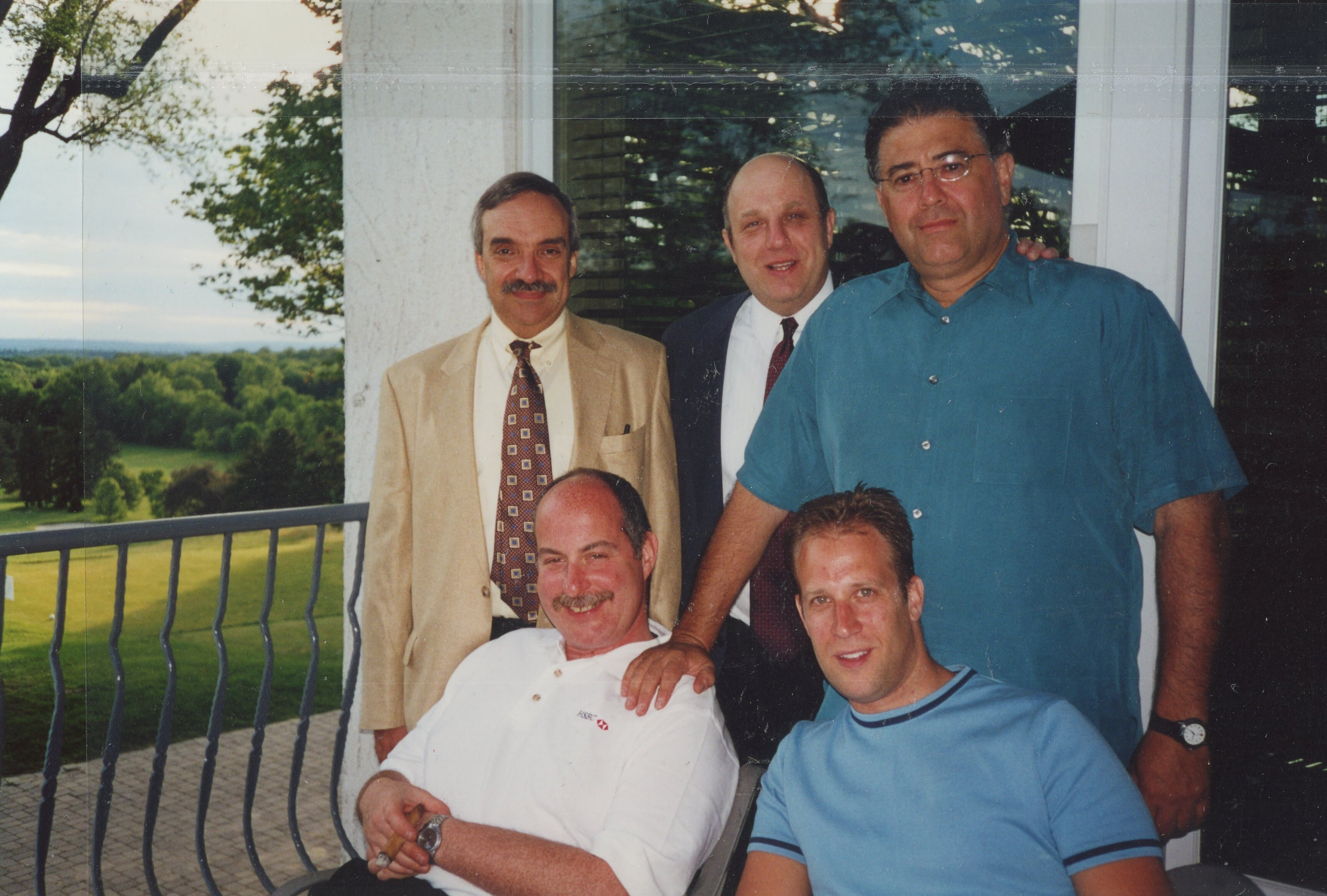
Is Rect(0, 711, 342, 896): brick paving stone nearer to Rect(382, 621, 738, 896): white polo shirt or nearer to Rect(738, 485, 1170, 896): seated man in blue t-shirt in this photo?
Rect(382, 621, 738, 896): white polo shirt

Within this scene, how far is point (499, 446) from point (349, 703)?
98cm

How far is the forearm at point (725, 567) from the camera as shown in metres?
1.97

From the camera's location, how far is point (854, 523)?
162 centimetres

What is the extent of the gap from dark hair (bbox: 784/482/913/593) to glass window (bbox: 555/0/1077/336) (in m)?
0.52

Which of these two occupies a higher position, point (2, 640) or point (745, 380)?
point (745, 380)

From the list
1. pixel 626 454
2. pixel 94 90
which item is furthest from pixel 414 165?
pixel 626 454

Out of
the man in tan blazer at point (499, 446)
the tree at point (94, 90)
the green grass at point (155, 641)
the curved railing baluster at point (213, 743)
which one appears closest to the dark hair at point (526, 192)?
the man in tan blazer at point (499, 446)

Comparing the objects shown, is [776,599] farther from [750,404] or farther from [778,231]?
[778,231]

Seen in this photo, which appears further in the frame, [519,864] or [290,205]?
[290,205]

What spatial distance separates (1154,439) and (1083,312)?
0.90ft

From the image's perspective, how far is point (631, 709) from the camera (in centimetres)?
191

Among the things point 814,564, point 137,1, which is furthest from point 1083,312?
point 137,1

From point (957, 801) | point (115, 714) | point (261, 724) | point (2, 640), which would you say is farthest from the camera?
point (261, 724)

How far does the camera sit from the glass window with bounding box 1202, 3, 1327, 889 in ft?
5.52
